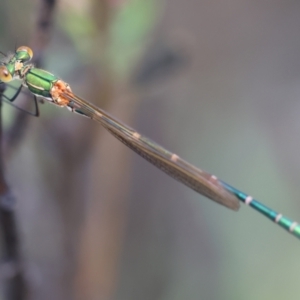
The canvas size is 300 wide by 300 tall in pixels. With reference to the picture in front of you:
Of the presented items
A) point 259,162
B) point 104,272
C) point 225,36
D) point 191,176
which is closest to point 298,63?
point 225,36

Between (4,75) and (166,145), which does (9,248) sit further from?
(166,145)

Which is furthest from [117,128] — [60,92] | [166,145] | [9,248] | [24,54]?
[166,145]

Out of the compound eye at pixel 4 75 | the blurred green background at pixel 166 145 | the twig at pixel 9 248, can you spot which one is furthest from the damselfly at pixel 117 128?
the blurred green background at pixel 166 145

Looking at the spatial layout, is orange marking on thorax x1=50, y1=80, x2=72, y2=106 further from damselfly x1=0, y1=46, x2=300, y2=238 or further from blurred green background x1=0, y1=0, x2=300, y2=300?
blurred green background x1=0, y1=0, x2=300, y2=300

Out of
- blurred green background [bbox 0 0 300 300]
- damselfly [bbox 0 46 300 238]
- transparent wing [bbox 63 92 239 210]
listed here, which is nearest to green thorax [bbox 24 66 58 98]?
damselfly [bbox 0 46 300 238]

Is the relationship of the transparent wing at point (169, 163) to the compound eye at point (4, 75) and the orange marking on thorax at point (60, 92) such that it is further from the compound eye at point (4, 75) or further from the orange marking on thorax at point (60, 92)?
the compound eye at point (4, 75)

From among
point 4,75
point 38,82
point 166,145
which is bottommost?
point 4,75
